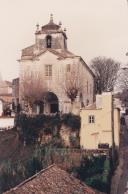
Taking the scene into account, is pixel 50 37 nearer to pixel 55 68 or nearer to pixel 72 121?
pixel 55 68

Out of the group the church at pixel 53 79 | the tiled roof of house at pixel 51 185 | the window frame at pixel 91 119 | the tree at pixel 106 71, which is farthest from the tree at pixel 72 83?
the tiled roof of house at pixel 51 185

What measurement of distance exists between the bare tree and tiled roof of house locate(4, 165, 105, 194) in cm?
2095

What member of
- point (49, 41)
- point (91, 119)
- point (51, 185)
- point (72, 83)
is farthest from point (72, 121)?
point (51, 185)

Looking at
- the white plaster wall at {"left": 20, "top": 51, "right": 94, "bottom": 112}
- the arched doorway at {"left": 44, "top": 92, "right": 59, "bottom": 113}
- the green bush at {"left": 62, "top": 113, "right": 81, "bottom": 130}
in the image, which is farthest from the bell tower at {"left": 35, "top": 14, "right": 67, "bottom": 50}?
the green bush at {"left": 62, "top": 113, "right": 81, "bottom": 130}

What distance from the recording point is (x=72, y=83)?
45250mm

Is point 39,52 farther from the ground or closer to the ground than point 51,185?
farther from the ground

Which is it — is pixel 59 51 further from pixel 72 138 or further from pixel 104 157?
pixel 104 157

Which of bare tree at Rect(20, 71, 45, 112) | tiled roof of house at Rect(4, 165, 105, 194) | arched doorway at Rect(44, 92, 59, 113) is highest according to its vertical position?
bare tree at Rect(20, 71, 45, 112)

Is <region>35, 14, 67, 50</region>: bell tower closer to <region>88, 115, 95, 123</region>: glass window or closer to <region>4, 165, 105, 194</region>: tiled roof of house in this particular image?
<region>88, 115, 95, 123</region>: glass window

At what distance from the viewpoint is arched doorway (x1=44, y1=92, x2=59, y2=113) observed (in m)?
46.0

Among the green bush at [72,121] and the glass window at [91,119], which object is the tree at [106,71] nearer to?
the green bush at [72,121]

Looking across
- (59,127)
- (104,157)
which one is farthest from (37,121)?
(104,157)

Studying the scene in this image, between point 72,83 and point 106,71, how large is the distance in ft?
44.1

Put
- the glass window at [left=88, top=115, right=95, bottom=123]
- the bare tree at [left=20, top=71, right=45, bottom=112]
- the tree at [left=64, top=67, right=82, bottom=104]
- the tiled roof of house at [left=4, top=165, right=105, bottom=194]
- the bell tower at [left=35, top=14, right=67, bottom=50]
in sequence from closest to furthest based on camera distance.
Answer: the tiled roof of house at [left=4, top=165, right=105, bottom=194] < the glass window at [left=88, top=115, right=95, bottom=123] < the bare tree at [left=20, top=71, right=45, bottom=112] < the tree at [left=64, top=67, right=82, bottom=104] < the bell tower at [left=35, top=14, right=67, bottom=50]
